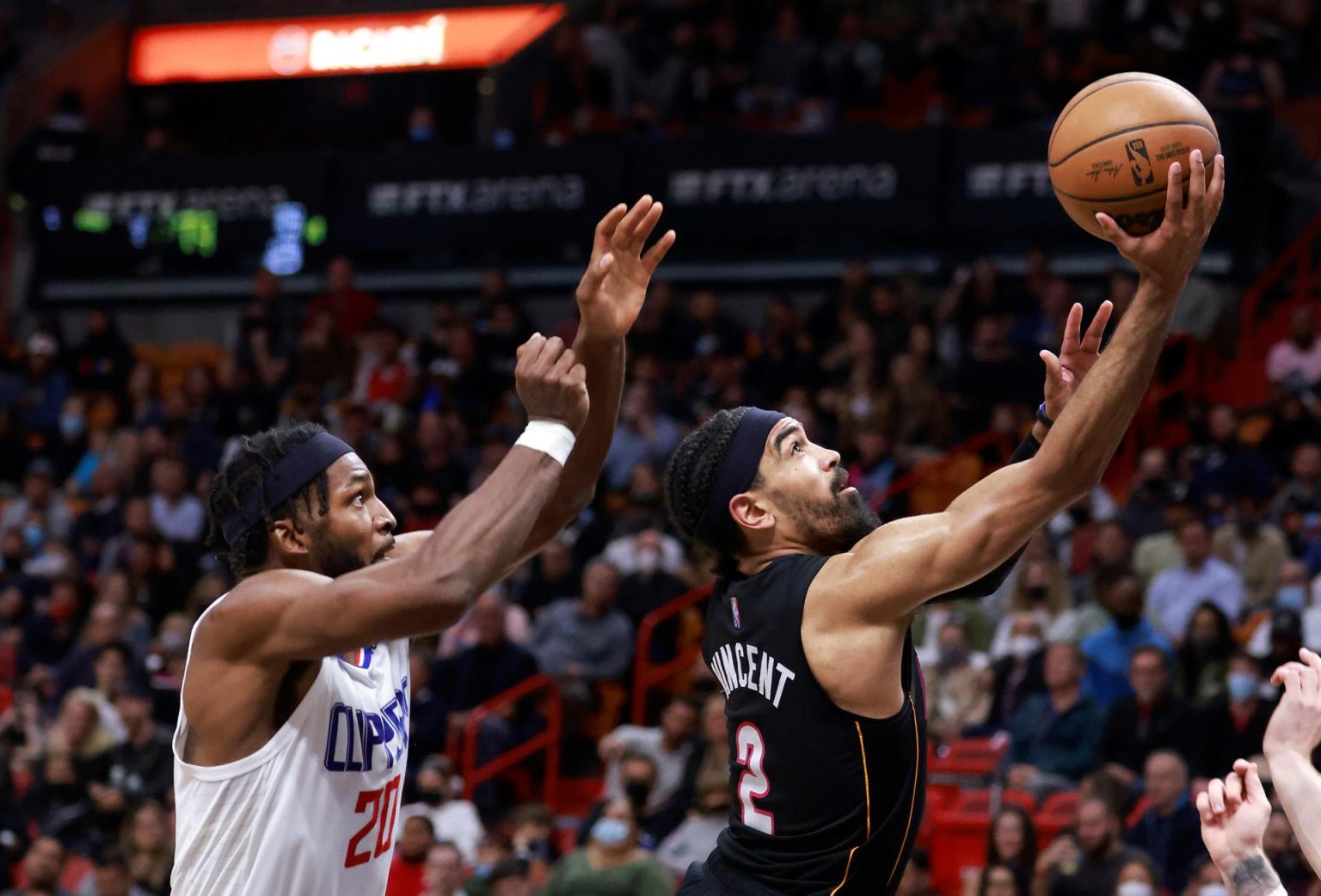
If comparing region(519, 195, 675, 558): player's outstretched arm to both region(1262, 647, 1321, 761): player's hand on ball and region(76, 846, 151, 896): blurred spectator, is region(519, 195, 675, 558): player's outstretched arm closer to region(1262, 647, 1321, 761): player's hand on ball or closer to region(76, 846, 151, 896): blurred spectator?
region(1262, 647, 1321, 761): player's hand on ball

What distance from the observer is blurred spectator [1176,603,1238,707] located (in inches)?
448

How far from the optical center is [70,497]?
17.6m

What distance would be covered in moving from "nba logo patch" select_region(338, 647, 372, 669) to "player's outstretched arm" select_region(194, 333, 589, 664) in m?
0.40

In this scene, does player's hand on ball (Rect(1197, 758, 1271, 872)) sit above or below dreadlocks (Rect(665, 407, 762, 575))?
below

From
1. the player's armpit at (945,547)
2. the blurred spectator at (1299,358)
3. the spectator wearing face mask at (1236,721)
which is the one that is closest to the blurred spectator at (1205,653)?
the spectator wearing face mask at (1236,721)

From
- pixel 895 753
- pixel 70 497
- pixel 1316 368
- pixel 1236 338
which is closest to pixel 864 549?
pixel 895 753

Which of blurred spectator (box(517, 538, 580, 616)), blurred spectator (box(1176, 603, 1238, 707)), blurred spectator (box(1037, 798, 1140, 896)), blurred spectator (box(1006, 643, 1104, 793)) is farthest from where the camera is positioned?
blurred spectator (box(517, 538, 580, 616))

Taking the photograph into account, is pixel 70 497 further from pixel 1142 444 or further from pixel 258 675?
pixel 258 675

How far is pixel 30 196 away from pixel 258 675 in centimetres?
1762

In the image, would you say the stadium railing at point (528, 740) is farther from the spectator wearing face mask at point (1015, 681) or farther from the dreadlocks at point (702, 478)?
the dreadlocks at point (702, 478)

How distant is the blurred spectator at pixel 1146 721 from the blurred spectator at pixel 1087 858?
3.23 ft

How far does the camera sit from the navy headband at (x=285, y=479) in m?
4.58

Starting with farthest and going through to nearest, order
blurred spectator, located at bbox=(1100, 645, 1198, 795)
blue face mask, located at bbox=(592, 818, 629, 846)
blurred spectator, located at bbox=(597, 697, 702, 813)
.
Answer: blurred spectator, located at bbox=(597, 697, 702, 813), blurred spectator, located at bbox=(1100, 645, 1198, 795), blue face mask, located at bbox=(592, 818, 629, 846)

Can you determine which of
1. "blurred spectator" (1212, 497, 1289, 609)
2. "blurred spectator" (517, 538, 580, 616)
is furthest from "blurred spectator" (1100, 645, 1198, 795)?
"blurred spectator" (517, 538, 580, 616)
